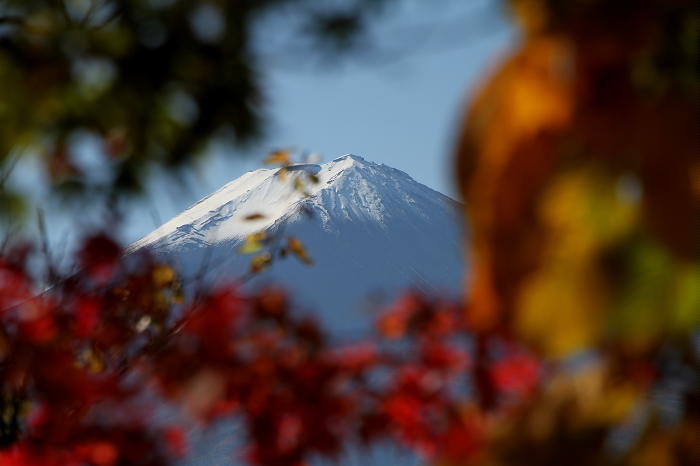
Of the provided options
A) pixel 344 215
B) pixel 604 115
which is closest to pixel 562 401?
pixel 604 115

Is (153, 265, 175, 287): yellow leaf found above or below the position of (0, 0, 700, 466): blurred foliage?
above

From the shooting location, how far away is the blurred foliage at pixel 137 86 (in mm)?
2010

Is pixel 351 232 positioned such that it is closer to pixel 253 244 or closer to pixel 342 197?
pixel 342 197

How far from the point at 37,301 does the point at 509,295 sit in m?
4.39

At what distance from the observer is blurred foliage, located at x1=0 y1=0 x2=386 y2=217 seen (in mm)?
2010

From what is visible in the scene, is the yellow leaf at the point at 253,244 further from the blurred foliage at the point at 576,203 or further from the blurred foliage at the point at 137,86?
the blurred foliage at the point at 576,203

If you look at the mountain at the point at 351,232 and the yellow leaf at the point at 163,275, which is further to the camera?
the mountain at the point at 351,232

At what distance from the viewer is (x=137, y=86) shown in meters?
2.07

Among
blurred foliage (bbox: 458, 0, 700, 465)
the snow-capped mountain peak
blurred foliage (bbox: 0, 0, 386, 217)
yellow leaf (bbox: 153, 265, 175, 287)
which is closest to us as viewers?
blurred foliage (bbox: 458, 0, 700, 465)

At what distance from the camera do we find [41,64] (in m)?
2.08

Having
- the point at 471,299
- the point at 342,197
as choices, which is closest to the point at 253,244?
the point at 471,299

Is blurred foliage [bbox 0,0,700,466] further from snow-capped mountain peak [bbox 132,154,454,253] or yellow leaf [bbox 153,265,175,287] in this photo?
snow-capped mountain peak [bbox 132,154,454,253]

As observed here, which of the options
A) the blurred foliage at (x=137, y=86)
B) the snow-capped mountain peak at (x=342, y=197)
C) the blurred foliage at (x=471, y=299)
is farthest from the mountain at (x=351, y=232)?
the blurred foliage at (x=137, y=86)

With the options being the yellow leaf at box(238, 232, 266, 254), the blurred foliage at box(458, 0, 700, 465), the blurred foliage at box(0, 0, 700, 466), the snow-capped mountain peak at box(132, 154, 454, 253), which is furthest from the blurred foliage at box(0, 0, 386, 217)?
the snow-capped mountain peak at box(132, 154, 454, 253)
